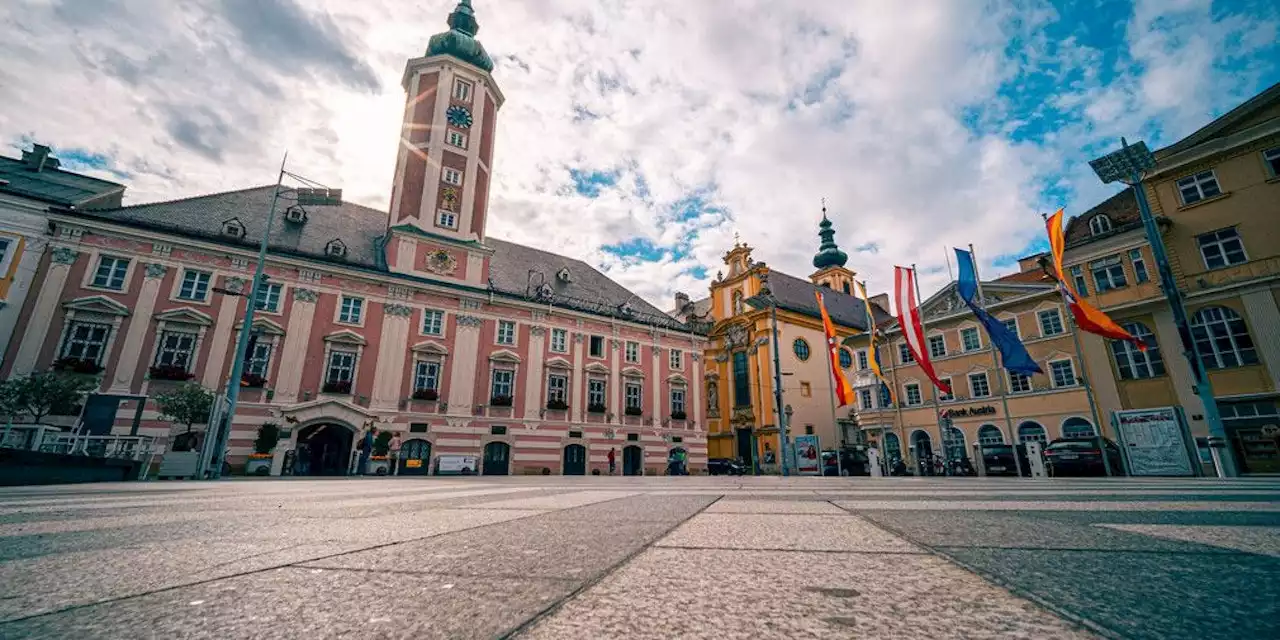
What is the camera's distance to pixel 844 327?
42.8 metres

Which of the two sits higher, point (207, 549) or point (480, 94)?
point (480, 94)

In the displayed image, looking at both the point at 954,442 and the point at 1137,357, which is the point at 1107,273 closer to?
the point at 1137,357

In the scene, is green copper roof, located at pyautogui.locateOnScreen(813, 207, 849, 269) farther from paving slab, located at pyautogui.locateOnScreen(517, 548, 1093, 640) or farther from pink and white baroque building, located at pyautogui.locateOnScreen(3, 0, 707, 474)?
paving slab, located at pyautogui.locateOnScreen(517, 548, 1093, 640)

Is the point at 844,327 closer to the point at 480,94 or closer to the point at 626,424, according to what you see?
the point at 626,424

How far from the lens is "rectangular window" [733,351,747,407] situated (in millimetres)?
37781

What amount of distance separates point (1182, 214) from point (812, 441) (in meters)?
17.7

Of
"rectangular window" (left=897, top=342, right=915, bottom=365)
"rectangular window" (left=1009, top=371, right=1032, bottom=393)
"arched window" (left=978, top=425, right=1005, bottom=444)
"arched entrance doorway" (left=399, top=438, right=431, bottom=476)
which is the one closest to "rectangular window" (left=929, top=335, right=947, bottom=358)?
"rectangular window" (left=897, top=342, right=915, bottom=365)

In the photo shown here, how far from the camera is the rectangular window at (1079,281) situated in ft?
75.3

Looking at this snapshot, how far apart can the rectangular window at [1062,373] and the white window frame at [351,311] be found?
33.8 meters

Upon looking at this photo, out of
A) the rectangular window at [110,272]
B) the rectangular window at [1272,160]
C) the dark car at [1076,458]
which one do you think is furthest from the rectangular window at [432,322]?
the rectangular window at [1272,160]

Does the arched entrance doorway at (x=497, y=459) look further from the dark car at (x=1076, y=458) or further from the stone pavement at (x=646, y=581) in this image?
the stone pavement at (x=646, y=581)

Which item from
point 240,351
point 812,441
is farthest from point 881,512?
point 812,441

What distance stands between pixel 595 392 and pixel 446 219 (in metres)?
13.7

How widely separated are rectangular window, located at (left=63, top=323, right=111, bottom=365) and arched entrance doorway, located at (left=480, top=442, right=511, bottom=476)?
51.7 ft
